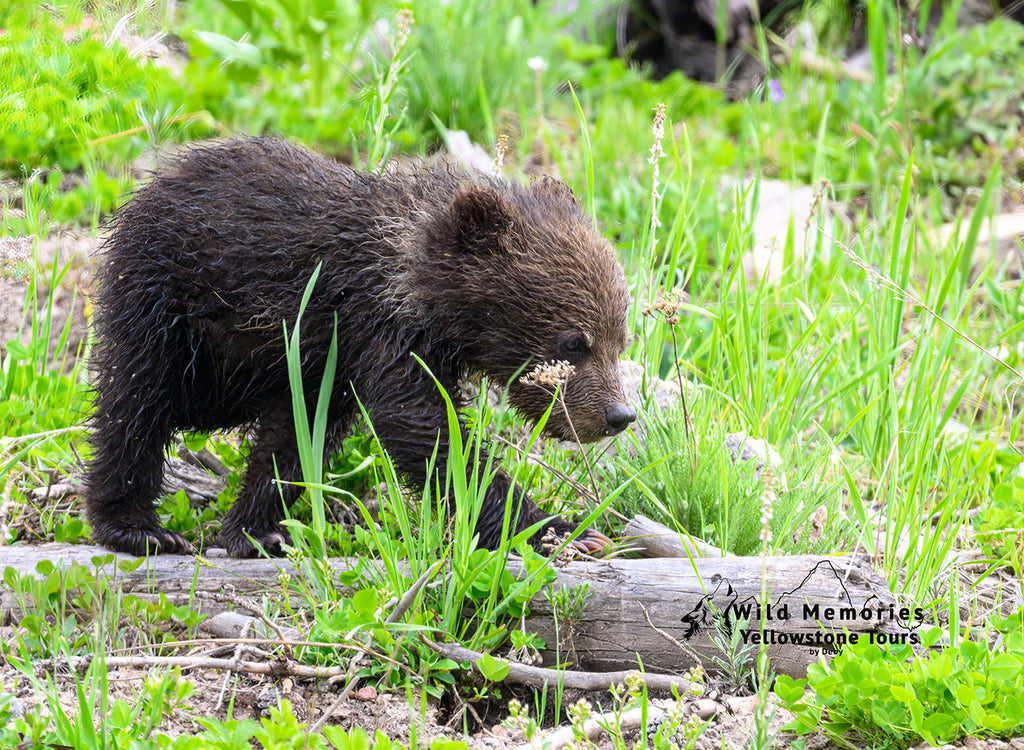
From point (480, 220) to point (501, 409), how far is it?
77cm

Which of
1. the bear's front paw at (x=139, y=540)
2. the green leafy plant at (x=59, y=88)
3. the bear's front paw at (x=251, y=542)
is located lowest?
the bear's front paw at (x=251, y=542)

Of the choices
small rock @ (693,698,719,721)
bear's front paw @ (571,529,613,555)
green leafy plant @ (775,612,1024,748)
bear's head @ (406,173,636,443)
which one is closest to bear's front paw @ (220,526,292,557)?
bear's head @ (406,173,636,443)

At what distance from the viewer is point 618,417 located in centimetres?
339

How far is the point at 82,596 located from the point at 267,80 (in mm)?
3886

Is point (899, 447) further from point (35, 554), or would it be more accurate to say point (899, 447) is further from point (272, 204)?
point (35, 554)

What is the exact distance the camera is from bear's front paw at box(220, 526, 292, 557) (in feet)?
11.8

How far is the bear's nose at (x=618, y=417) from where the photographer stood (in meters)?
3.39

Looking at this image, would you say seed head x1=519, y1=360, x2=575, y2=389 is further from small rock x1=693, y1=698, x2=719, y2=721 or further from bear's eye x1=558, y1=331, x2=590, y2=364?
small rock x1=693, y1=698, x2=719, y2=721

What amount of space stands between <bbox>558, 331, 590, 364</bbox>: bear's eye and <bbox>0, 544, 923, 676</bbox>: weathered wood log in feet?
2.42

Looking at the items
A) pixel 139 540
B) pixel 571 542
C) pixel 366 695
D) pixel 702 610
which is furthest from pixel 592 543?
pixel 139 540

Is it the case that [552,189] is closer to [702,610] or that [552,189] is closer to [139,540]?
[702,610]

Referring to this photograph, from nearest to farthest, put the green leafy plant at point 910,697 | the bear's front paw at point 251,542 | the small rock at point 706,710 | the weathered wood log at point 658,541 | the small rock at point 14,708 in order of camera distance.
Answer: the green leafy plant at point 910,697, the small rock at point 14,708, the small rock at point 706,710, the weathered wood log at point 658,541, the bear's front paw at point 251,542
